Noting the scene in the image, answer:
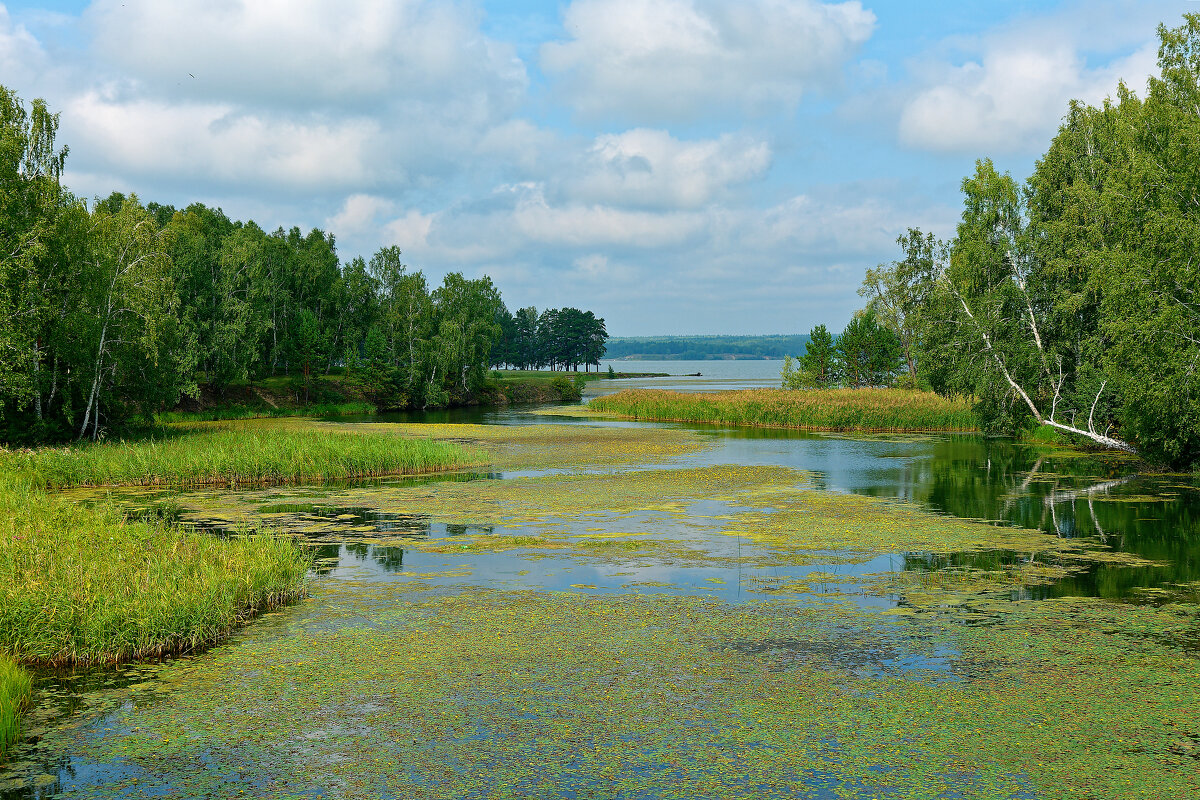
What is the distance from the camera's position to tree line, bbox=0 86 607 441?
27031 millimetres

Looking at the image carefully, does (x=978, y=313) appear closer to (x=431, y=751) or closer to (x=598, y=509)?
(x=598, y=509)

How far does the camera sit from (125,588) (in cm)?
999

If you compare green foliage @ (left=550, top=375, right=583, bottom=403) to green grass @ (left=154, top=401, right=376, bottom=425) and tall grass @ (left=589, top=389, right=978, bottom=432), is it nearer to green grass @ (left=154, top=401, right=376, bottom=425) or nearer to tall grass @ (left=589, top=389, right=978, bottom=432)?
green grass @ (left=154, top=401, right=376, bottom=425)

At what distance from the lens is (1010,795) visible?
6137 mm

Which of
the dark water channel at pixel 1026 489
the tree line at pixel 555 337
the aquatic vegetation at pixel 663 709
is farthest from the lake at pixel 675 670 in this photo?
the tree line at pixel 555 337

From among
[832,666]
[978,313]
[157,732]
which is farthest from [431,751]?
[978,313]

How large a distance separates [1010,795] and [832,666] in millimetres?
2804

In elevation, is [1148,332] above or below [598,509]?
above

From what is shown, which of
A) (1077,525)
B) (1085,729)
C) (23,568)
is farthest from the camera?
(1077,525)

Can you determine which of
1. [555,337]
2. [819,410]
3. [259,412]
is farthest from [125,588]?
[555,337]

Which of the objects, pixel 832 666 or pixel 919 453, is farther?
pixel 919 453

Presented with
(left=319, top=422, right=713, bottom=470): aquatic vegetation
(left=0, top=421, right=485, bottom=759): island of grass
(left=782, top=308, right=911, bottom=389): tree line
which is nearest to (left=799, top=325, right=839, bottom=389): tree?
(left=782, top=308, right=911, bottom=389): tree line

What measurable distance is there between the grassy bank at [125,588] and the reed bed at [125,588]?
0.01 m

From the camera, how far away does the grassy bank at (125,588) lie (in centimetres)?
927
